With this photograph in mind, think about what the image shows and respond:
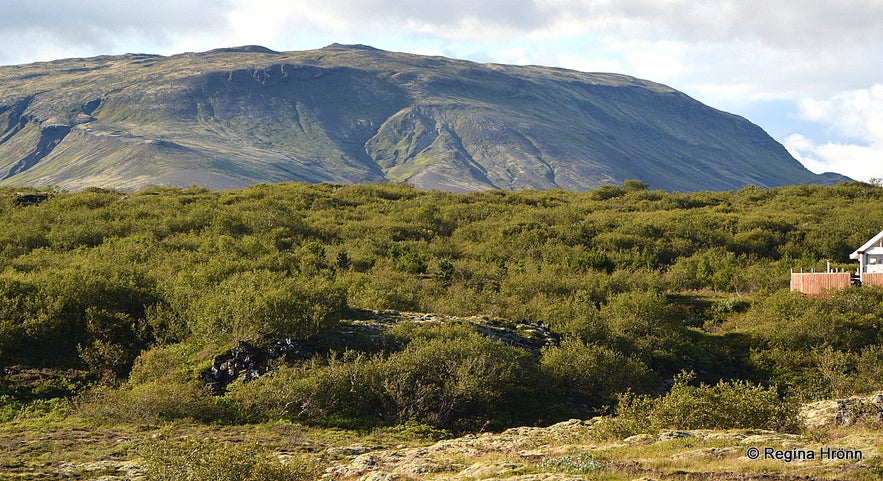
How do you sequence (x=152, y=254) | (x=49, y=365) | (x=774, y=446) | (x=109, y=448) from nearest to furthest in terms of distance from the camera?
(x=774, y=446)
(x=109, y=448)
(x=49, y=365)
(x=152, y=254)

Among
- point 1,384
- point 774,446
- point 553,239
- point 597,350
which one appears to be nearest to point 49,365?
point 1,384

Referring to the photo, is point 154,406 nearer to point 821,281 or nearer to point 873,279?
point 821,281

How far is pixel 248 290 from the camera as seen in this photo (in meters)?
29.5

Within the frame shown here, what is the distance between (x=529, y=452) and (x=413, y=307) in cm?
2031

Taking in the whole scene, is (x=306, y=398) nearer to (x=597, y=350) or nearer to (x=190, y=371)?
(x=190, y=371)

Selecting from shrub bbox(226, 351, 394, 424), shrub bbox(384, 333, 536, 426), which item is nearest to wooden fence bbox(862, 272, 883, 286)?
shrub bbox(384, 333, 536, 426)

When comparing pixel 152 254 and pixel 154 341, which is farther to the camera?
pixel 152 254

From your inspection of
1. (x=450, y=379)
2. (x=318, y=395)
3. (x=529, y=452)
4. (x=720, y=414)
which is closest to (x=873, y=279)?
(x=720, y=414)

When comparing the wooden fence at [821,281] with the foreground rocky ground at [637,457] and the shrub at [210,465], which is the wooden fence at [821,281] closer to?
the foreground rocky ground at [637,457]

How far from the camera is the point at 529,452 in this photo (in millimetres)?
17500

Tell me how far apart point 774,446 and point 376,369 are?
12.9 metres

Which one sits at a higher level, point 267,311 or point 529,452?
point 267,311

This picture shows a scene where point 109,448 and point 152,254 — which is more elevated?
point 152,254

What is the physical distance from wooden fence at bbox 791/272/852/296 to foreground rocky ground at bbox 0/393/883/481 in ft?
58.5
